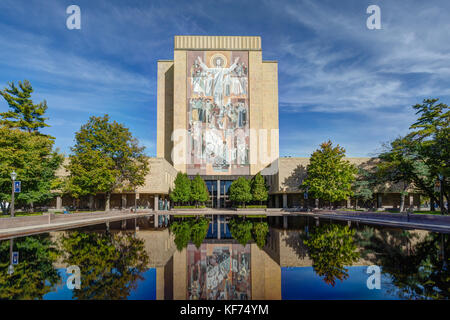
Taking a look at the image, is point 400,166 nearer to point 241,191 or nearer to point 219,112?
point 241,191

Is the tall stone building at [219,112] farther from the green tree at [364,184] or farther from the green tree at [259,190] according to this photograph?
the green tree at [364,184]

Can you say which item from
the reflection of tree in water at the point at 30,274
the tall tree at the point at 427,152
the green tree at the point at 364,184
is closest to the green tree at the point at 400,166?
the tall tree at the point at 427,152

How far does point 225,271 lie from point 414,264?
20.7 ft

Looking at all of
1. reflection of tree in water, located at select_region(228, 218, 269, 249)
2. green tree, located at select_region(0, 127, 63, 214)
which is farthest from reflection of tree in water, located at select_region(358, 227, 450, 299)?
green tree, located at select_region(0, 127, 63, 214)

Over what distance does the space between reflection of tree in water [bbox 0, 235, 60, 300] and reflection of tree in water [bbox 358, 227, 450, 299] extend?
876 centimetres

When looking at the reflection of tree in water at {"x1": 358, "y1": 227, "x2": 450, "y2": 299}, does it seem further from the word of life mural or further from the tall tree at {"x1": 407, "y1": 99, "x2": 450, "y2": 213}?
the word of life mural

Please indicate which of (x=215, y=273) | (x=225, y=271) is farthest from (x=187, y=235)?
(x=215, y=273)

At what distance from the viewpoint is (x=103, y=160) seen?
36.5m

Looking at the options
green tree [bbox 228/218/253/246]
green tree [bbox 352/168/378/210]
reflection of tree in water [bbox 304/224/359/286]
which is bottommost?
green tree [bbox 228/218/253/246]

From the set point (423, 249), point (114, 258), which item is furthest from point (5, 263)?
point (423, 249)

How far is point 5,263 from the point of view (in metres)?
9.70

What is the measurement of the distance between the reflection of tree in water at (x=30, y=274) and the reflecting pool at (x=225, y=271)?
0.02 m

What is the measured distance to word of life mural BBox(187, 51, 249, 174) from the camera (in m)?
63.8
